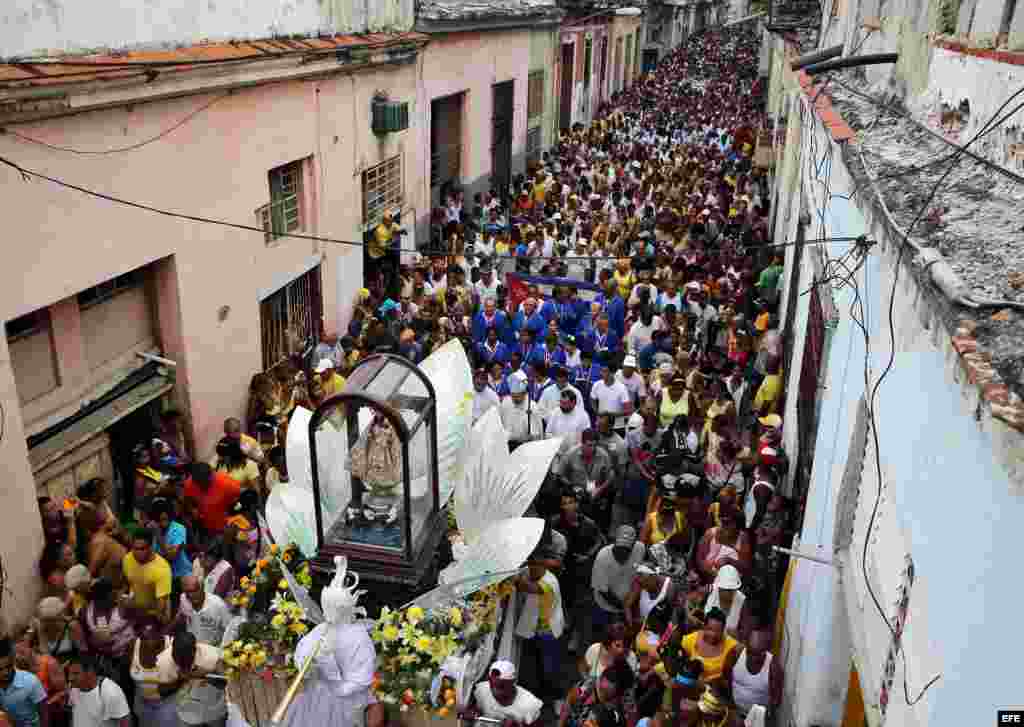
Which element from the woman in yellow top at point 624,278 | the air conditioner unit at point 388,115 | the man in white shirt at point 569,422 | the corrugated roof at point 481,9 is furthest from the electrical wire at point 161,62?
the man in white shirt at point 569,422

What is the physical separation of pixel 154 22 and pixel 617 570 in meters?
6.20

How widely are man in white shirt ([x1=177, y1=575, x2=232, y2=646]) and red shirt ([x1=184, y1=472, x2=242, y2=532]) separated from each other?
1.27 m

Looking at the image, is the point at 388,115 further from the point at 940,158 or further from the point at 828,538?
the point at 828,538

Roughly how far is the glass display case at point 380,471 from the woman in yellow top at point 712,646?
180 centimetres

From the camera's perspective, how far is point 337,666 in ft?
17.3

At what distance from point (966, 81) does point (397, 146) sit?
34.1ft

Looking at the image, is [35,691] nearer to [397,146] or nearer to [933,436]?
[933,436]

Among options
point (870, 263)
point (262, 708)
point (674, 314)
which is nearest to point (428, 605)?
point (262, 708)

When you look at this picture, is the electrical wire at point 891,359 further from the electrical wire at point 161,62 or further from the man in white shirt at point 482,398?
the electrical wire at point 161,62

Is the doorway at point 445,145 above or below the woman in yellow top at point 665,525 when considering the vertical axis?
above

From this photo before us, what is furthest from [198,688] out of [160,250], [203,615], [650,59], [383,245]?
[650,59]

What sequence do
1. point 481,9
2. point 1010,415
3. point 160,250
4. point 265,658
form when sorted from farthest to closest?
point 481,9 → point 160,250 → point 265,658 → point 1010,415

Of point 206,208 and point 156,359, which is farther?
point 206,208

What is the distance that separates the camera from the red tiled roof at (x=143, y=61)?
6.47 meters
